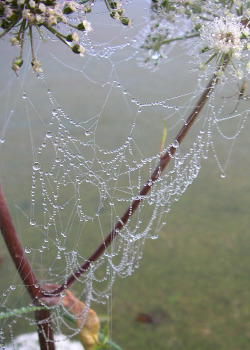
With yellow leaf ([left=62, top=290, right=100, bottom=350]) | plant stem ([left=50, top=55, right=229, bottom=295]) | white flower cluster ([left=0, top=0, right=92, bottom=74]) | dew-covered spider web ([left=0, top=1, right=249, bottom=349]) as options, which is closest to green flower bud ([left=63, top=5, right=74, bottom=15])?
white flower cluster ([left=0, top=0, right=92, bottom=74])

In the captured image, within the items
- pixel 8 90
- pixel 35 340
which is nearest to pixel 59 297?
pixel 35 340

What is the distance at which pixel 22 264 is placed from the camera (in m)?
0.70

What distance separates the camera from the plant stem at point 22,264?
2.20 feet

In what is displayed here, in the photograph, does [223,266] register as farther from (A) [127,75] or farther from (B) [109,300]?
(A) [127,75]

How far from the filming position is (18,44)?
0.55 m

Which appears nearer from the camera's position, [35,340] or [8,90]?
[35,340]

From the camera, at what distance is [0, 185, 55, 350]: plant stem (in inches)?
26.4

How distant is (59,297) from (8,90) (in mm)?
1667

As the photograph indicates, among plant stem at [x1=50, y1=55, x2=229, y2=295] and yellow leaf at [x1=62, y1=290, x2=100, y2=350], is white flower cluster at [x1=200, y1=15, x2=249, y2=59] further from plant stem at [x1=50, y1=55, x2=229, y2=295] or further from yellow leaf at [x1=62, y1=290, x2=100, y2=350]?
yellow leaf at [x1=62, y1=290, x2=100, y2=350]

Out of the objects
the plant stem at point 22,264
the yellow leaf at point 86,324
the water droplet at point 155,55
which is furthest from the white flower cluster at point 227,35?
the yellow leaf at point 86,324

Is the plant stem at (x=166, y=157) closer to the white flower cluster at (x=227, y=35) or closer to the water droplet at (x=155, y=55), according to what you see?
the white flower cluster at (x=227, y=35)

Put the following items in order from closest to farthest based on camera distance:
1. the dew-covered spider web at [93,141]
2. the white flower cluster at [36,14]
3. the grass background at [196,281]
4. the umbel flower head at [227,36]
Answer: the white flower cluster at [36,14]
the umbel flower head at [227,36]
the grass background at [196,281]
the dew-covered spider web at [93,141]

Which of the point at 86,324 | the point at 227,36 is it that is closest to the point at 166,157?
the point at 227,36

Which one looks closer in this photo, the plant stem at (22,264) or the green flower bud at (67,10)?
Result: the green flower bud at (67,10)
